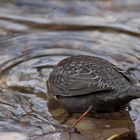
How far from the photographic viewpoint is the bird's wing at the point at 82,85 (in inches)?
225

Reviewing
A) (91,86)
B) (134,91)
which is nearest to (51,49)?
(91,86)

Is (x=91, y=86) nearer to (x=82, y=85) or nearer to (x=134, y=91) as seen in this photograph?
(x=82, y=85)

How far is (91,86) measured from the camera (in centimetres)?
575

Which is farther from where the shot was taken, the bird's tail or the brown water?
the brown water

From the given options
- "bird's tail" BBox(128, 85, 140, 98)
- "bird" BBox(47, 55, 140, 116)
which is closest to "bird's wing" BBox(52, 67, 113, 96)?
"bird" BBox(47, 55, 140, 116)

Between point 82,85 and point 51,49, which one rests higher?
point 82,85

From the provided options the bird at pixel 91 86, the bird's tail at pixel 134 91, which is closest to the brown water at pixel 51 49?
the bird at pixel 91 86

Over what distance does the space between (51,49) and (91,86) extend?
2.00m

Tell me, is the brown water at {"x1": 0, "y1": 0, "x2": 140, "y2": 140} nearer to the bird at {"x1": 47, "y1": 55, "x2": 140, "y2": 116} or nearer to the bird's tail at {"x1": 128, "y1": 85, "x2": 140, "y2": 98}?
the bird at {"x1": 47, "y1": 55, "x2": 140, "y2": 116}

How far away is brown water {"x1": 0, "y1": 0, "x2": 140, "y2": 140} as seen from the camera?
221 inches

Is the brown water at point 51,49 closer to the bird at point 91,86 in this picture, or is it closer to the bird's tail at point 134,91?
the bird at point 91,86

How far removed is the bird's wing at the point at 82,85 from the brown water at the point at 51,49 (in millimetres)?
250

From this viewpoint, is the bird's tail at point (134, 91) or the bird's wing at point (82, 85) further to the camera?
the bird's wing at point (82, 85)

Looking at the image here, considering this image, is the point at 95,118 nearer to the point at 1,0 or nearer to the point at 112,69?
the point at 112,69
